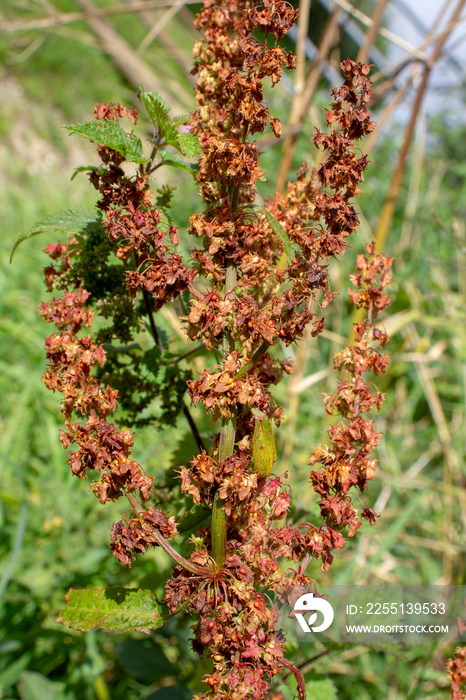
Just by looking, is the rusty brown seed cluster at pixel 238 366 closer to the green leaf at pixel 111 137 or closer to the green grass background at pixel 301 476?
the green leaf at pixel 111 137

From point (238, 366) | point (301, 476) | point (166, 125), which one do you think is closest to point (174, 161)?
point (166, 125)

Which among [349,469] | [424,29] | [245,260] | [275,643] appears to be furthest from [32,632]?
[424,29]

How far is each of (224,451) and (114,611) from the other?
0.92ft

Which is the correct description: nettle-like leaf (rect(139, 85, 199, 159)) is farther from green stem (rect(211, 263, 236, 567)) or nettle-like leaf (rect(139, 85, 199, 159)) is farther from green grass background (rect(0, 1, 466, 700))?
green grass background (rect(0, 1, 466, 700))

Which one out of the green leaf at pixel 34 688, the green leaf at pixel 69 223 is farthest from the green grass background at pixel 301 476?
the green leaf at pixel 69 223

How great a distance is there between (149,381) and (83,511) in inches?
44.5

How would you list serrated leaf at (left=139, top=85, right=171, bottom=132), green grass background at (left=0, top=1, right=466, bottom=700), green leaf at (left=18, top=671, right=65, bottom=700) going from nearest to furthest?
serrated leaf at (left=139, top=85, right=171, bottom=132), green leaf at (left=18, top=671, right=65, bottom=700), green grass background at (left=0, top=1, right=466, bottom=700)

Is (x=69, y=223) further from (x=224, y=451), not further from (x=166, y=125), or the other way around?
(x=224, y=451)

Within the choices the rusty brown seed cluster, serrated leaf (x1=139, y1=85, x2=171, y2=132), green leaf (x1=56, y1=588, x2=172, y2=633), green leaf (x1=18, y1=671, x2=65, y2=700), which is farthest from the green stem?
green leaf (x1=18, y1=671, x2=65, y2=700)

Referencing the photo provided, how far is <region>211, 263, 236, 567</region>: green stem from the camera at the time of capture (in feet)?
2.64

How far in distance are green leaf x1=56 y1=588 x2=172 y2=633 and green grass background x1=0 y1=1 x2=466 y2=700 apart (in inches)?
10.6

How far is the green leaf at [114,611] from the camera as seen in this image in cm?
81

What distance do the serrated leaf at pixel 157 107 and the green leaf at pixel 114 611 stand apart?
0.69 m

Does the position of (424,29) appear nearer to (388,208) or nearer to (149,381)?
(388,208)
